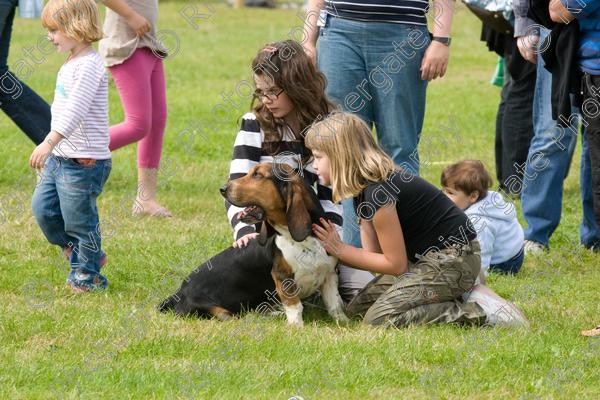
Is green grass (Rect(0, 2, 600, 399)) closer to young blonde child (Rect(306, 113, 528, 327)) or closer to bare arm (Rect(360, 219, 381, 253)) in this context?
young blonde child (Rect(306, 113, 528, 327))

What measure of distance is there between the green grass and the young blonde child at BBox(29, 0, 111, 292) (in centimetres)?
41

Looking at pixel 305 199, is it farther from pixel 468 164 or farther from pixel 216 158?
pixel 216 158

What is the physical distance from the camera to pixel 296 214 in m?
4.95

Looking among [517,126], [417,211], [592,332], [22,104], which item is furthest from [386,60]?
[517,126]

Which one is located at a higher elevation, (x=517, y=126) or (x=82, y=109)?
(x=82, y=109)

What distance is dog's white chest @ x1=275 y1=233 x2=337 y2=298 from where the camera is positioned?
5074mm

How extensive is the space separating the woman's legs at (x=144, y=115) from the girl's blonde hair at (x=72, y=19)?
1.98 meters

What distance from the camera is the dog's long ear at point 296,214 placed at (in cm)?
494

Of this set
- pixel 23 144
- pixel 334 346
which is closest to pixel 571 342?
pixel 334 346

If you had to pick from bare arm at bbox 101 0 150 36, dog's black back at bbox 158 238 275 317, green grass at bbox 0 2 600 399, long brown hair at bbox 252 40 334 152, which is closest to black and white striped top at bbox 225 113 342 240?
long brown hair at bbox 252 40 334 152

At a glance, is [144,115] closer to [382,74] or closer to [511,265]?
[382,74]

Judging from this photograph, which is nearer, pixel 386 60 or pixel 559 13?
pixel 559 13

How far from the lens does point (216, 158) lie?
966 centimetres

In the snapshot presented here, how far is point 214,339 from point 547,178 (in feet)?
9.04
